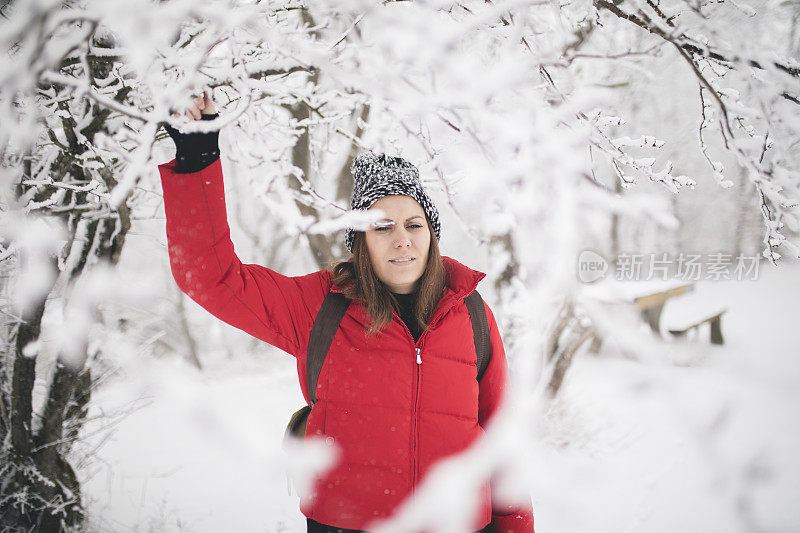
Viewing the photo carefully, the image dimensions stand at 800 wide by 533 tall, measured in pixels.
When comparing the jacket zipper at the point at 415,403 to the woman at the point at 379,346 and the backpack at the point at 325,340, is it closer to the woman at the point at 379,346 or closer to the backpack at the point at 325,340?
the woman at the point at 379,346

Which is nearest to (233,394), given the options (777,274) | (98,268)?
(98,268)

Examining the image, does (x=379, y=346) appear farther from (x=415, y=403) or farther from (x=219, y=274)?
(x=219, y=274)

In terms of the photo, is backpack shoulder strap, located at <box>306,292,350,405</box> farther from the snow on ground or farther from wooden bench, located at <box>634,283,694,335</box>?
wooden bench, located at <box>634,283,694,335</box>

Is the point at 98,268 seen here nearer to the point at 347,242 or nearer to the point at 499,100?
the point at 347,242

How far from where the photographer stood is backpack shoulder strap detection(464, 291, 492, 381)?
5.42ft

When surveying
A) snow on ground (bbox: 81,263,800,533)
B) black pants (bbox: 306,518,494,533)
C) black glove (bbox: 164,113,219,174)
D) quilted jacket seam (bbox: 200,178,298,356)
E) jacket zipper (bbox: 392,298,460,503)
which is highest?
black glove (bbox: 164,113,219,174)

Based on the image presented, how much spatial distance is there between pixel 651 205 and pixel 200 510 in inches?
153

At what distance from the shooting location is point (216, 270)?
4.00ft

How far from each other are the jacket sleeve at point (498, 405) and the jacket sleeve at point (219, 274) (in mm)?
776

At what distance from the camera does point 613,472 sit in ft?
12.6

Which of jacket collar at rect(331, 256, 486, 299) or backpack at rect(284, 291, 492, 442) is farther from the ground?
jacket collar at rect(331, 256, 486, 299)

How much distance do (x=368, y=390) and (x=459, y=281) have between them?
1.92 feet
